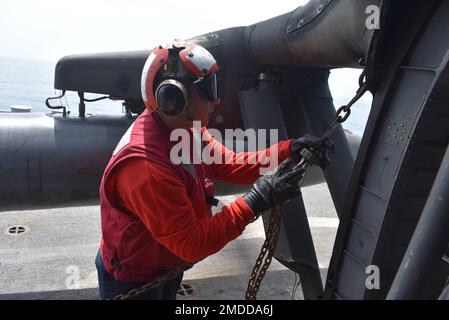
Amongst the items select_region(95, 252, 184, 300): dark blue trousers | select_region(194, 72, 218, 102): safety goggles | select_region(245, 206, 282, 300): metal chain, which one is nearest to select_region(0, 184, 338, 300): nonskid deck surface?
select_region(95, 252, 184, 300): dark blue trousers

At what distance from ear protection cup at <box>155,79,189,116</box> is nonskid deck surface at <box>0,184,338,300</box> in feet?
8.07

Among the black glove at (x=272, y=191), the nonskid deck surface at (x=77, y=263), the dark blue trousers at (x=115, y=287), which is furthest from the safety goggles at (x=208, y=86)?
the nonskid deck surface at (x=77, y=263)

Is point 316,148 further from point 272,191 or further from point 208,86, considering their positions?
point 208,86

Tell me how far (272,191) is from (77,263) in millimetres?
3134

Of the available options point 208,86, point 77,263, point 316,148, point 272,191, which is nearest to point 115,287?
point 272,191

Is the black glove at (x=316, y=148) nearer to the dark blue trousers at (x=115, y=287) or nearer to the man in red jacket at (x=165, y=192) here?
the man in red jacket at (x=165, y=192)

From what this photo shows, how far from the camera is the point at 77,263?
14.8ft

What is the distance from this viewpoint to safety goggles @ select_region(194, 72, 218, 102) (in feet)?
6.97

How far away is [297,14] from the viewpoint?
9.91 feet

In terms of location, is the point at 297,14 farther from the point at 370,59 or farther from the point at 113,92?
the point at 113,92
